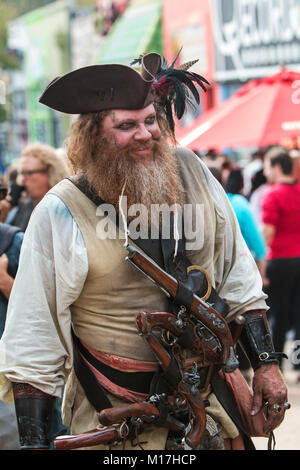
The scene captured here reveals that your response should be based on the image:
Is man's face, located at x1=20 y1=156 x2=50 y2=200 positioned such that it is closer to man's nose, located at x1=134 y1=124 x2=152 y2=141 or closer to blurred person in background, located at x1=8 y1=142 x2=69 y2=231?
blurred person in background, located at x1=8 y1=142 x2=69 y2=231

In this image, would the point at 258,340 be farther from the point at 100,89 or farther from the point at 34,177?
the point at 34,177

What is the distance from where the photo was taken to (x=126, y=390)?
8.25ft

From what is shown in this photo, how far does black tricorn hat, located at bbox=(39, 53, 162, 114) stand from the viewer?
2549 millimetres

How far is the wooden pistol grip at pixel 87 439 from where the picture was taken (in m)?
2.32

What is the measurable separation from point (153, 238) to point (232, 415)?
2.30 feet

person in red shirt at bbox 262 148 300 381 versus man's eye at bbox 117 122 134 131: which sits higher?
man's eye at bbox 117 122 134 131

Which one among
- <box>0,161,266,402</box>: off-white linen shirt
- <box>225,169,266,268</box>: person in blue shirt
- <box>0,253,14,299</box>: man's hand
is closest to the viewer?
<box>0,161,266,402</box>: off-white linen shirt

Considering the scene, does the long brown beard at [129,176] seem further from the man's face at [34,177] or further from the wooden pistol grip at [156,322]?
the man's face at [34,177]

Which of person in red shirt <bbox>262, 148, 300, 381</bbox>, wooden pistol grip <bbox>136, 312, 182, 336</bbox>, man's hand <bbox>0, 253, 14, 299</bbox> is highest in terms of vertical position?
wooden pistol grip <bbox>136, 312, 182, 336</bbox>

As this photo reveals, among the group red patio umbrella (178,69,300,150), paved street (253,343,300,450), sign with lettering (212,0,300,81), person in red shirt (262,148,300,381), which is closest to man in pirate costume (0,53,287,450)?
paved street (253,343,300,450)

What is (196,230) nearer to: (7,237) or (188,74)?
(188,74)

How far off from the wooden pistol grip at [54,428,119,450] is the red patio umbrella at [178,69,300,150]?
197 inches

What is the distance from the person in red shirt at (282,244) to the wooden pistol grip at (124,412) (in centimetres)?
413

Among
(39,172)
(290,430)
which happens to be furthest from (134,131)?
(290,430)
